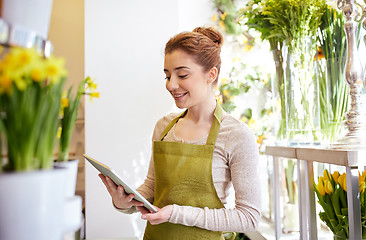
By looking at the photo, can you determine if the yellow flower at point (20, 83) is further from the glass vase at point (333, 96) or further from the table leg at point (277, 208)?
the table leg at point (277, 208)

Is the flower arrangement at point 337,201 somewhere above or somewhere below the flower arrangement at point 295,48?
below

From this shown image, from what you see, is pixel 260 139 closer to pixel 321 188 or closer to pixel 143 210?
pixel 321 188

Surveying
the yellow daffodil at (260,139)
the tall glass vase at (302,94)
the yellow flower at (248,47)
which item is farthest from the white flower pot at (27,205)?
the yellow flower at (248,47)

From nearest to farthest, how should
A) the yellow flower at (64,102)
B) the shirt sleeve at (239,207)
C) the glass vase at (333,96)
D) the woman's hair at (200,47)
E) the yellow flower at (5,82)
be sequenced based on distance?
the yellow flower at (5,82)
the yellow flower at (64,102)
the shirt sleeve at (239,207)
the woman's hair at (200,47)
the glass vase at (333,96)

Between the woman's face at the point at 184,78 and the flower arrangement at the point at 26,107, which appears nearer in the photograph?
the flower arrangement at the point at 26,107

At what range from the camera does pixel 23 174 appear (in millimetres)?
315

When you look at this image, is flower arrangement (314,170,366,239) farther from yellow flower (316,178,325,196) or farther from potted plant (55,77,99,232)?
potted plant (55,77,99,232)

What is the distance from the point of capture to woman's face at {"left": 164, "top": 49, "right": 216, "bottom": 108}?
126 cm

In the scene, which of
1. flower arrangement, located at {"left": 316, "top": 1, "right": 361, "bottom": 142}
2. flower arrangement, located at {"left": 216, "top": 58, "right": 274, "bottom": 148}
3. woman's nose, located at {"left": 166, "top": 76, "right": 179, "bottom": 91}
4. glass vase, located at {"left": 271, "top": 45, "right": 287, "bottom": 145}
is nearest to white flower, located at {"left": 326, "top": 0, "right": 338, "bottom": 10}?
A: flower arrangement, located at {"left": 316, "top": 1, "right": 361, "bottom": 142}

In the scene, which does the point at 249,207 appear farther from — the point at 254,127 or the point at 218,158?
the point at 254,127

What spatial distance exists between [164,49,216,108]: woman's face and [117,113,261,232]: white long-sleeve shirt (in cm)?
Result: 16

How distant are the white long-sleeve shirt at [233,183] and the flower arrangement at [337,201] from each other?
265mm

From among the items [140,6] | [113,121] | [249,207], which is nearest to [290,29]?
[249,207]

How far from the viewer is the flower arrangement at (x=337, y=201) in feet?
3.86
